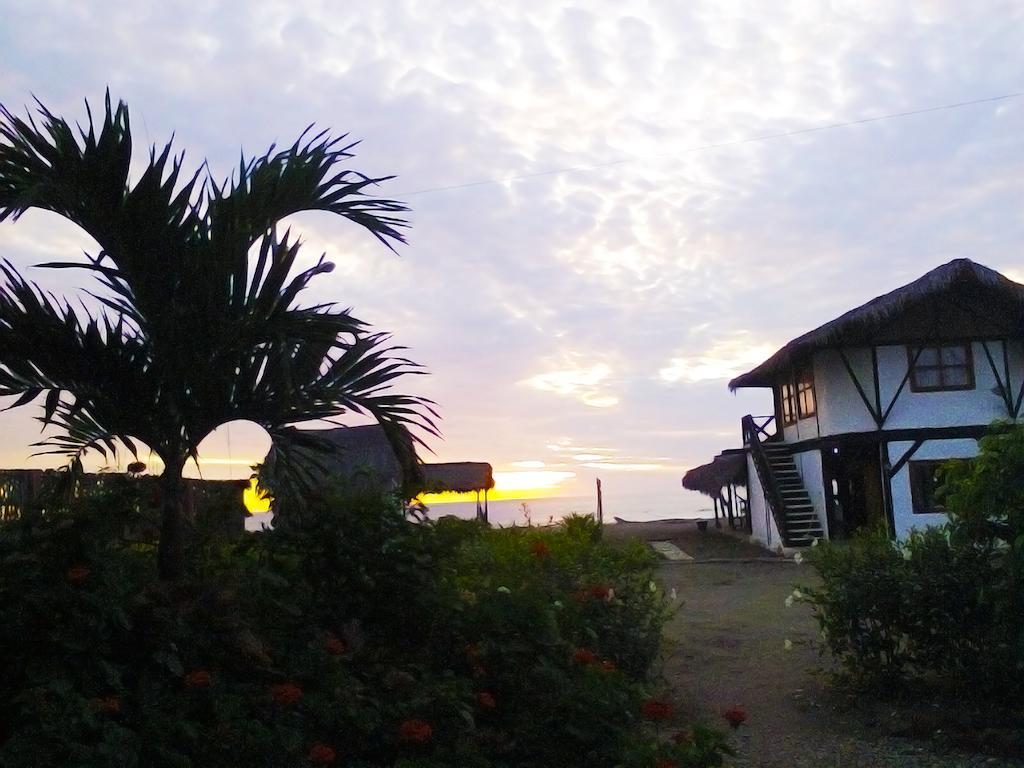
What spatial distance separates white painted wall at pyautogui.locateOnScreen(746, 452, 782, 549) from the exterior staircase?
45cm

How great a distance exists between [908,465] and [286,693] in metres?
19.8

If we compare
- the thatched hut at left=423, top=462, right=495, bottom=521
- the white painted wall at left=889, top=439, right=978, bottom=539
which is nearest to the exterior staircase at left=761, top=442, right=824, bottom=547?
the white painted wall at left=889, top=439, right=978, bottom=539

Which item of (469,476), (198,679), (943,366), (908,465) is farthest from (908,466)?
(198,679)

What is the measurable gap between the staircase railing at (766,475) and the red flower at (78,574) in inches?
765

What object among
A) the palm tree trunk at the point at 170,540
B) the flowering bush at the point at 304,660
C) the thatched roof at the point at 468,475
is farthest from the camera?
the thatched roof at the point at 468,475

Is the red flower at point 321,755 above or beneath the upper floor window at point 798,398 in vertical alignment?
beneath

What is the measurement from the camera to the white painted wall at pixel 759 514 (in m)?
23.1

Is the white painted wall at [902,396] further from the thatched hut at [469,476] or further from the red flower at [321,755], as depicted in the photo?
the red flower at [321,755]

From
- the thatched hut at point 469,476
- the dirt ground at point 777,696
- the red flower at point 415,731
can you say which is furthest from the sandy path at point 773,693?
the thatched hut at point 469,476

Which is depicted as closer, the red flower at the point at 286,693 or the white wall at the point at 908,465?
the red flower at the point at 286,693

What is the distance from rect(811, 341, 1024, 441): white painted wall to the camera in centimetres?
2127

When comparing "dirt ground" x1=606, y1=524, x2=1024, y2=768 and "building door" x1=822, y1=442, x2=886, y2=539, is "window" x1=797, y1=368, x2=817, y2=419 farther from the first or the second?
"dirt ground" x1=606, y1=524, x2=1024, y2=768

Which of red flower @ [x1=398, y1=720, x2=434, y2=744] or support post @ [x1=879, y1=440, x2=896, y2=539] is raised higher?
support post @ [x1=879, y1=440, x2=896, y2=539]

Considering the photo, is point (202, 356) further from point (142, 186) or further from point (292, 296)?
point (142, 186)
